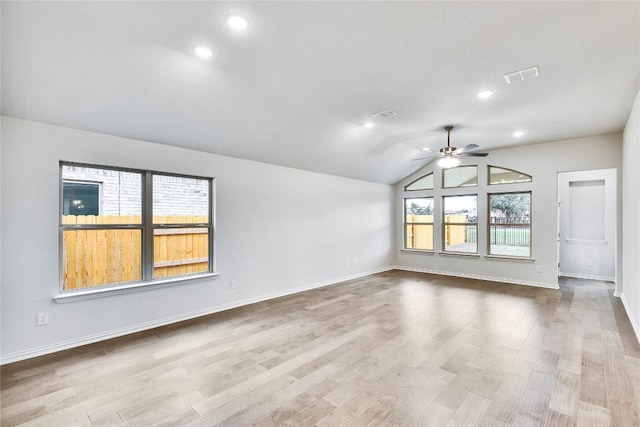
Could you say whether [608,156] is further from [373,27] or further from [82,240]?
[82,240]

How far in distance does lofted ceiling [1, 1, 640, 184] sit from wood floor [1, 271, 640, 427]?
8.38 ft

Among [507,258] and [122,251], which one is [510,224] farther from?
[122,251]

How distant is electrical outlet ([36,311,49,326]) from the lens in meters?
3.09

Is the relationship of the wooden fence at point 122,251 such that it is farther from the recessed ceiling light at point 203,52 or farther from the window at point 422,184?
the window at point 422,184

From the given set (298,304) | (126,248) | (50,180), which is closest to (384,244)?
(298,304)

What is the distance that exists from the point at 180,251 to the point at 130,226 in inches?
30.0

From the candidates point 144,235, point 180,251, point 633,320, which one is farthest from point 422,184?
point 144,235

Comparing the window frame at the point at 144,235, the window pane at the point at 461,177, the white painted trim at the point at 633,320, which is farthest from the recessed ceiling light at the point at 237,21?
the window pane at the point at 461,177

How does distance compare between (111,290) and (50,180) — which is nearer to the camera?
(50,180)

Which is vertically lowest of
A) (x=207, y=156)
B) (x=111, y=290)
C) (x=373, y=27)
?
(x=111, y=290)

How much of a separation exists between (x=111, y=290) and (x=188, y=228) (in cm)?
122

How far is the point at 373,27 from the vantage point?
2.33 m

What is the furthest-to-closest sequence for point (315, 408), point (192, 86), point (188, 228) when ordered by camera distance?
point (188, 228) < point (192, 86) < point (315, 408)

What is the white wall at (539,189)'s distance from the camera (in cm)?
553
